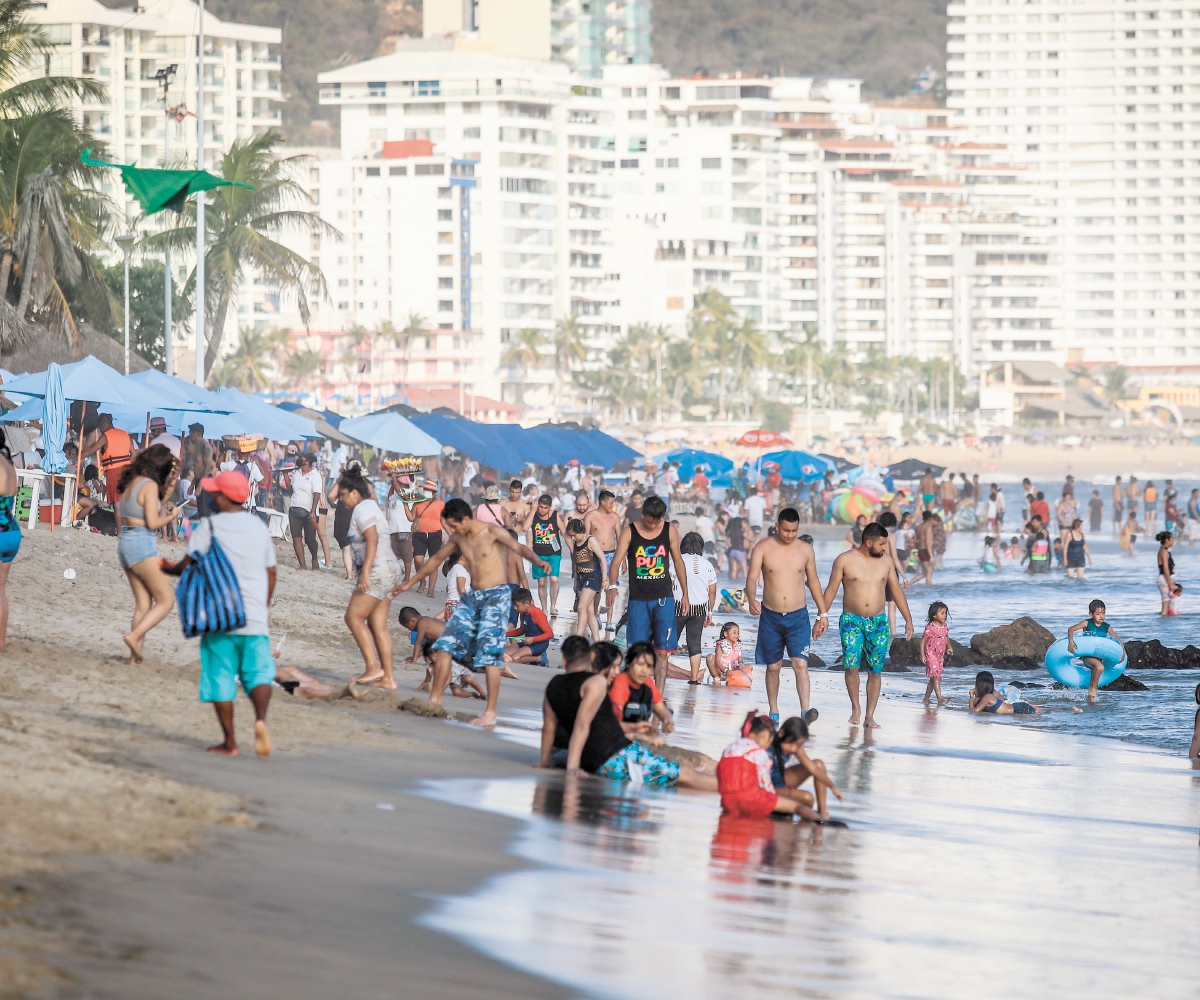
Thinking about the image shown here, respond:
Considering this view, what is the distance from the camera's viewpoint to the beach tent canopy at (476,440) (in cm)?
2784

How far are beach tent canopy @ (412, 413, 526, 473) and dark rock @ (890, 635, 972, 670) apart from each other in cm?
1269

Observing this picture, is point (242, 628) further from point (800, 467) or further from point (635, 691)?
point (800, 467)

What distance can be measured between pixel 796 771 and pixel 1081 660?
740cm

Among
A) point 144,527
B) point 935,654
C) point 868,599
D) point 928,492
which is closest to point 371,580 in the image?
point 144,527

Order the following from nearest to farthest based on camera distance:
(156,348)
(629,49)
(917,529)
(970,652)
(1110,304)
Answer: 1. (970,652)
2. (917,529)
3. (156,348)
4. (629,49)
5. (1110,304)

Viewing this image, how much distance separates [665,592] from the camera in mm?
10656

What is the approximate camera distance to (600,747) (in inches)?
306

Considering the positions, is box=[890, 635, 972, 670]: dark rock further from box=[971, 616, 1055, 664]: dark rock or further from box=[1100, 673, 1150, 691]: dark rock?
box=[1100, 673, 1150, 691]: dark rock

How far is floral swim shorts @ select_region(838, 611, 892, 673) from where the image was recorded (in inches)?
423

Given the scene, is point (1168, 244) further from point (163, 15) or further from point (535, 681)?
point (535, 681)

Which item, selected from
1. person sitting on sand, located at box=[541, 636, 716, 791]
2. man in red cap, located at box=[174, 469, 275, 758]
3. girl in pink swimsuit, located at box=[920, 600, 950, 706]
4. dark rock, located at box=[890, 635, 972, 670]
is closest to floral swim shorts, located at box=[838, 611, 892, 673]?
girl in pink swimsuit, located at box=[920, 600, 950, 706]

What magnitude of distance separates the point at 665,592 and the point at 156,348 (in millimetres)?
43316

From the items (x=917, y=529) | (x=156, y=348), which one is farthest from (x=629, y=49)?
(x=917, y=529)

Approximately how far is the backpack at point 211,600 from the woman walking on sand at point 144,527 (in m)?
1.90
